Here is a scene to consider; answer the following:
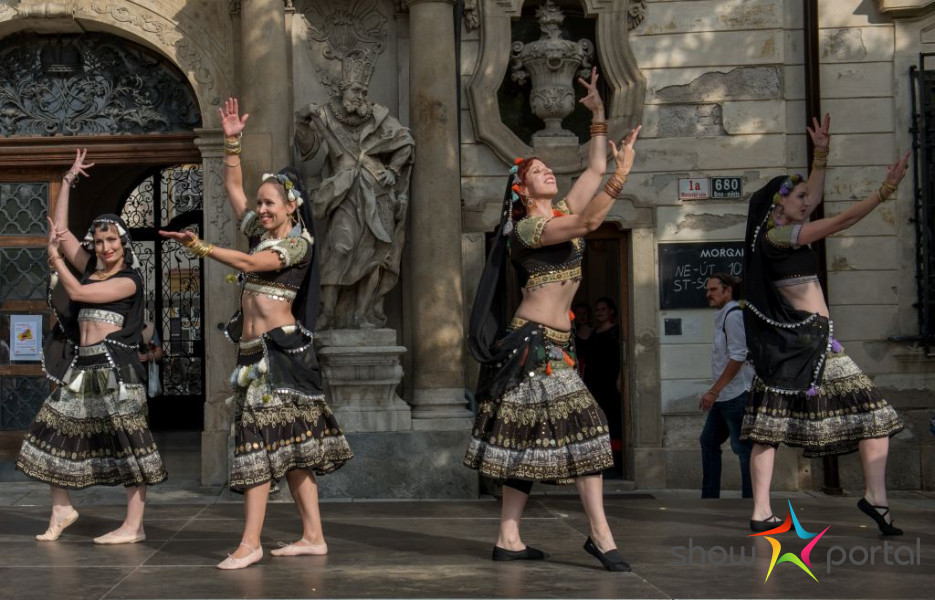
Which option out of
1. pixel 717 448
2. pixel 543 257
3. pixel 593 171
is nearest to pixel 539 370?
pixel 543 257

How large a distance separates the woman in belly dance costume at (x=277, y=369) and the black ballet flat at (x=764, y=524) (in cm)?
237

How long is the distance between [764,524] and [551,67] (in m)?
5.02

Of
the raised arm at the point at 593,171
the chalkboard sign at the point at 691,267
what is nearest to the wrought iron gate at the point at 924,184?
the chalkboard sign at the point at 691,267

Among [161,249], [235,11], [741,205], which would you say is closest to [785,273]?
[741,205]

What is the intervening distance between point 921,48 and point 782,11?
1204mm

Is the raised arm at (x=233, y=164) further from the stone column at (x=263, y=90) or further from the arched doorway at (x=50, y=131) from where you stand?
the arched doorway at (x=50, y=131)

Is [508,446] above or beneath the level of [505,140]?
beneath

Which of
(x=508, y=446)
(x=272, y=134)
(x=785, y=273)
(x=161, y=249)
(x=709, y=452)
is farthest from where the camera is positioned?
(x=161, y=249)

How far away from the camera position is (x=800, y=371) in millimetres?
7711

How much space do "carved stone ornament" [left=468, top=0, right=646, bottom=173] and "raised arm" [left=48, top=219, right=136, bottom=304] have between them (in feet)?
14.0

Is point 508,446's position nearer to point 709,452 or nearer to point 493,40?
point 709,452

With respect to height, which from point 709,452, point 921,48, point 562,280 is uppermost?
point 921,48

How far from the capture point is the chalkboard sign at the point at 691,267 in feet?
37.2

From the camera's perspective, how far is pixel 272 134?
10.8m
